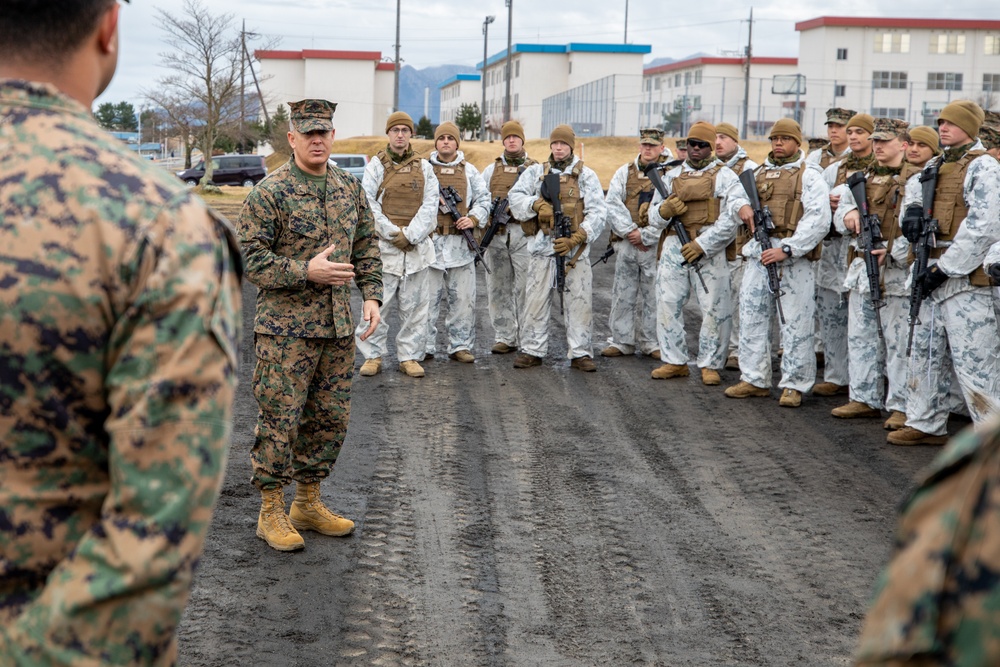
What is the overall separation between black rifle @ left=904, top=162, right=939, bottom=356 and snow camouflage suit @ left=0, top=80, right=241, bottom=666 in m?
6.89

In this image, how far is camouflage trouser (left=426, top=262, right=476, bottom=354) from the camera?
443 inches

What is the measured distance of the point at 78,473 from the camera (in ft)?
6.43

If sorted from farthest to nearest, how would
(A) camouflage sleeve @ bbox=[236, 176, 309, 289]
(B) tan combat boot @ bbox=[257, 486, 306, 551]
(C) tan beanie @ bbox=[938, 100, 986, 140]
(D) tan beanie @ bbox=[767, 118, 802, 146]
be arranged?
(D) tan beanie @ bbox=[767, 118, 802, 146]
(C) tan beanie @ bbox=[938, 100, 986, 140]
(B) tan combat boot @ bbox=[257, 486, 306, 551]
(A) camouflage sleeve @ bbox=[236, 176, 309, 289]

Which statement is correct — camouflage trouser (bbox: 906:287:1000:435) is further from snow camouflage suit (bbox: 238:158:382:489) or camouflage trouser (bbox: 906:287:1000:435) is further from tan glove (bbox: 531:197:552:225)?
snow camouflage suit (bbox: 238:158:382:489)

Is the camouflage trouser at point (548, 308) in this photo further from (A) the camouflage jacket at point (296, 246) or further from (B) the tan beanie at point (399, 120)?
(A) the camouflage jacket at point (296, 246)

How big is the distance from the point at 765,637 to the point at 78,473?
3352 millimetres

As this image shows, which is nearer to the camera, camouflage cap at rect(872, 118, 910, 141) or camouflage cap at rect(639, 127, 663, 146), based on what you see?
camouflage cap at rect(872, 118, 910, 141)

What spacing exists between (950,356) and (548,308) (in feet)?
13.7

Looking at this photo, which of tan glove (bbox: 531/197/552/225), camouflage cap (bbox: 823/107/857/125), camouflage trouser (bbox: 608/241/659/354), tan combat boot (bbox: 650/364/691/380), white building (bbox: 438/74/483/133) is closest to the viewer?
tan combat boot (bbox: 650/364/691/380)

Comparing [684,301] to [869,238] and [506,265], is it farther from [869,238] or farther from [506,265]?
[869,238]

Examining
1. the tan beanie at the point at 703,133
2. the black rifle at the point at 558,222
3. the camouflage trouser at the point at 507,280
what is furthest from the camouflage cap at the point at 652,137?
the camouflage trouser at the point at 507,280

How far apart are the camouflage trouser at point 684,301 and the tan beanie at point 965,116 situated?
9.93 ft

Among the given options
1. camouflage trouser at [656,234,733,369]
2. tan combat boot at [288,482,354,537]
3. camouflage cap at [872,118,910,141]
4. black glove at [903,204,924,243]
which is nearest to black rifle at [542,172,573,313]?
camouflage trouser at [656,234,733,369]

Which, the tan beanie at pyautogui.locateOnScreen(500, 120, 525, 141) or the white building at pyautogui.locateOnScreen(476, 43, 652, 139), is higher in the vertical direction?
the white building at pyautogui.locateOnScreen(476, 43, 652, 139)
